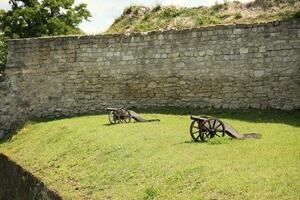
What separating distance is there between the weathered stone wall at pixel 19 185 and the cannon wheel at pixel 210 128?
11.6 feet

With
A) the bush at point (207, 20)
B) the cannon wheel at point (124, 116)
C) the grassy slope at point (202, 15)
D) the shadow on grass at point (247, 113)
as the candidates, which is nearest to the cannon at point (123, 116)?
the cannon wheel at point (124, 116)

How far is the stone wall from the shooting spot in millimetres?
15961

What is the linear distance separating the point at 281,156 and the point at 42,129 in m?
9.83

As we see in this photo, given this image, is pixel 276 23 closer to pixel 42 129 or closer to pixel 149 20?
pixel 149 20

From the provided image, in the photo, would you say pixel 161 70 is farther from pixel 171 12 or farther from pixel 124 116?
pixel 171 12

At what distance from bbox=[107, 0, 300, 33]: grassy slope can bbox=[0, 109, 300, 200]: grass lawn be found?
3.72 metres

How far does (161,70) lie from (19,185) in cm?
717

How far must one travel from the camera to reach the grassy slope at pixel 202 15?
1745 cm

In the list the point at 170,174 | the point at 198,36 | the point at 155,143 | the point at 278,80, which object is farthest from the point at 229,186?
the point at 198,36

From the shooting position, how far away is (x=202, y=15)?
63.1 feet

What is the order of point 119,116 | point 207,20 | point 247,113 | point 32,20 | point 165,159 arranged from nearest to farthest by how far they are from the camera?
1. point 165,159
2. point 119,116
3. point 247,113
4. point 207,20
5. point 32,20

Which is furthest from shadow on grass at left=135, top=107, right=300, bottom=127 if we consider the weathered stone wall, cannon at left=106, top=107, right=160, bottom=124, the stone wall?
the weathered stone wall

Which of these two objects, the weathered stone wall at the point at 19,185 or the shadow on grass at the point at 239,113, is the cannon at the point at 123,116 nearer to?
the shadow on grass at the point at 239,113

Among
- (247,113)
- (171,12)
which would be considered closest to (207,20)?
(171,12)
